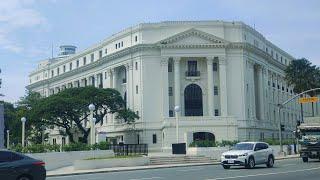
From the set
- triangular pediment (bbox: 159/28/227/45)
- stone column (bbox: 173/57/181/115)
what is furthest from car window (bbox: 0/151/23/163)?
triangular pediment (bbox: 159/28/227/45)

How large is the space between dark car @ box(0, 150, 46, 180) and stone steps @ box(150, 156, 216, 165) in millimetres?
23314

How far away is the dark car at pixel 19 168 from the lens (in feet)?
63.1

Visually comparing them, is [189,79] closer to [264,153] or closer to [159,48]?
[159,48]

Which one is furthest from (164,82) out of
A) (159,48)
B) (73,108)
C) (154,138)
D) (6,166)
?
(6,166)

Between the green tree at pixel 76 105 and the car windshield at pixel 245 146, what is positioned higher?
the green tree at pixel 76 105

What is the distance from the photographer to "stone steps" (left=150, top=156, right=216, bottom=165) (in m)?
43.7

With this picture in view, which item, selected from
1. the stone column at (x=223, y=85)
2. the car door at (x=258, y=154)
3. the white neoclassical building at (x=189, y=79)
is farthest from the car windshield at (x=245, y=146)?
the stone column at (x=223, y=85)

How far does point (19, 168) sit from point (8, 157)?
0.67 meters

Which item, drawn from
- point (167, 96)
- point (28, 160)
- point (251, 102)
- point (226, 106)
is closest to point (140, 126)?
point (167, 96)

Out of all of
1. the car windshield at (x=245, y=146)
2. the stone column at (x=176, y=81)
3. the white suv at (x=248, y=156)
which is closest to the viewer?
the white suv at (x=248, y=156)

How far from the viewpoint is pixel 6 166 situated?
19.3 m

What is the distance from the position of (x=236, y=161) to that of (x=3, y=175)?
16127 mm

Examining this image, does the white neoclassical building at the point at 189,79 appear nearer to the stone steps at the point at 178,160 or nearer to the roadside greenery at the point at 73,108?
the roadside greenery at the point at 73,108

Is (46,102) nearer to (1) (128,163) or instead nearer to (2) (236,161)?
(1) (128,163)
